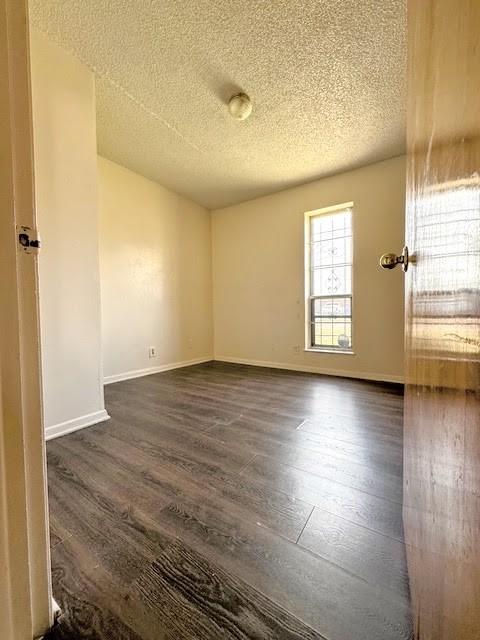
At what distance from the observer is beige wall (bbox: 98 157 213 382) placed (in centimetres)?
311

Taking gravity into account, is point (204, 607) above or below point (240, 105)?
below

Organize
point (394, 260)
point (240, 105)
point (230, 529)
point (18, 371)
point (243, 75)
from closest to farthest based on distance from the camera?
point (18, 371)
point (394, 260)
point (230, 529)
point (243, 75)
point (240, 105)

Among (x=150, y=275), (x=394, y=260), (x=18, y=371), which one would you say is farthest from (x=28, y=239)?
(x=150, y=275)

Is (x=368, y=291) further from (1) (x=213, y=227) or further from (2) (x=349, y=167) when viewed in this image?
(1) (x=213, y=227)

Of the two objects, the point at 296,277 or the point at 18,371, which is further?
the point at 296,277

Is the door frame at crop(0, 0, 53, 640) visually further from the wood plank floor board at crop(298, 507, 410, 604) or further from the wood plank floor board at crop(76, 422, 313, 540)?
the wood plank floor board at crop(298, 507, 410, 604)

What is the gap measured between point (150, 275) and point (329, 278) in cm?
251

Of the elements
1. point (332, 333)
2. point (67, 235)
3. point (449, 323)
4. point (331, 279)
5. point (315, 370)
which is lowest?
point (315, 370)

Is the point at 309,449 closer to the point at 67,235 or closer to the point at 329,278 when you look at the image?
the point at 67,235

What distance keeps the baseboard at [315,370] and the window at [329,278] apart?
0.30 m

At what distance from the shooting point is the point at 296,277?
3676 mm

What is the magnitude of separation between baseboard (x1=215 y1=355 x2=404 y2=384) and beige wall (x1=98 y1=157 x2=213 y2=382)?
576 millimetres

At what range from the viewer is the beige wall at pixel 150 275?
3.11 m

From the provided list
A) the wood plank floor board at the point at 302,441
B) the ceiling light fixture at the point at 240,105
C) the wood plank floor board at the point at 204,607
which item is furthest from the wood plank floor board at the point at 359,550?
the ceiling light fixture at the point at 240,105
